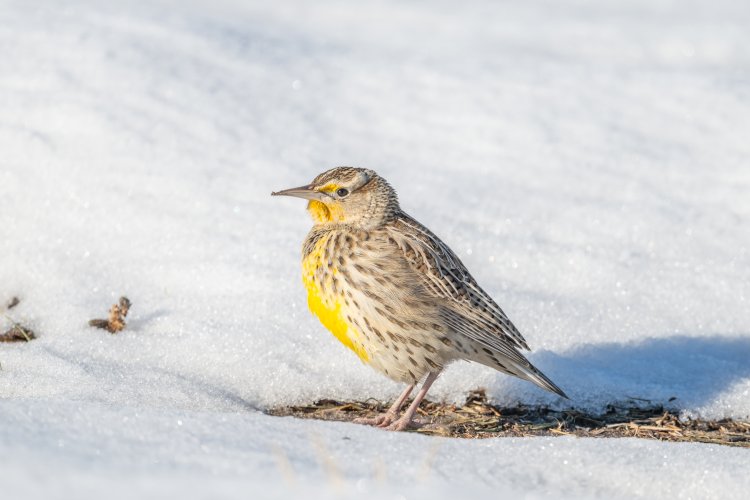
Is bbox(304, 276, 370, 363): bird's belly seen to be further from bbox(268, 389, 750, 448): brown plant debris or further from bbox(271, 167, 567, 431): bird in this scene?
bbox(268, 389, 750, 448): brown plant debris

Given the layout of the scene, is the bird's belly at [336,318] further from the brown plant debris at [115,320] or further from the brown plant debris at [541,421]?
the brown plant debris at [115,320]

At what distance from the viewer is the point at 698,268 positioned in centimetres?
845

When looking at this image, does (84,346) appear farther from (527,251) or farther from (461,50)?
(461,50)

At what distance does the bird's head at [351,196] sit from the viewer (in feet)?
21.6

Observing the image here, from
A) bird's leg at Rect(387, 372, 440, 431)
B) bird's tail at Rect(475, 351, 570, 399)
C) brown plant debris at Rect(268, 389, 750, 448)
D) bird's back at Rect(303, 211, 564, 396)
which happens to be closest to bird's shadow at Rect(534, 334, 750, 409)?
brown plant debris at Rect(268, 389, 750, 448)

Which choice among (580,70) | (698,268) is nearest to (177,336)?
(698,268)

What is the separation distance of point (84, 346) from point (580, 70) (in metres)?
7.88

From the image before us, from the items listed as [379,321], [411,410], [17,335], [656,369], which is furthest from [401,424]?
[17,335]

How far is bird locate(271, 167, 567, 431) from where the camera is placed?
6152 mm

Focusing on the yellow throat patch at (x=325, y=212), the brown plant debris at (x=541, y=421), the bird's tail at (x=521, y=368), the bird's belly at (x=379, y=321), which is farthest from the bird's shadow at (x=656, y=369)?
the yellow throat patch at (x=325, y=212)

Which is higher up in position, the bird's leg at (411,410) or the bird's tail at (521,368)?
the bird's tail at (521,368)

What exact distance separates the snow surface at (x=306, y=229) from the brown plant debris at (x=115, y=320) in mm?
104

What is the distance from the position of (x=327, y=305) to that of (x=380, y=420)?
725mm

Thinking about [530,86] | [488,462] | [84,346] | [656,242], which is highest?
[530,86]
